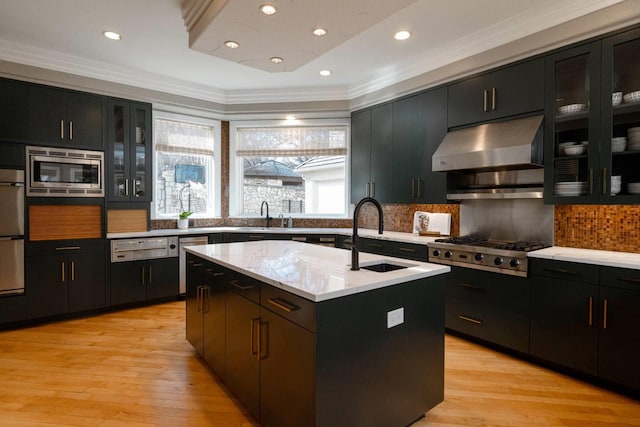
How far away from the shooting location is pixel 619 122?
271 centimetres

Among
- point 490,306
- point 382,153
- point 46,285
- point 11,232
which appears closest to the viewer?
point 490,306

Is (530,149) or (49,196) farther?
(49,196)

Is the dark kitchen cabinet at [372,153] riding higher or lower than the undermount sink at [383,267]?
higher

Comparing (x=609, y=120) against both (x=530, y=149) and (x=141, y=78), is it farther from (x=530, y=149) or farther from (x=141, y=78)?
(x=141, y=78)

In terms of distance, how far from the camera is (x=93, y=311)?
4.20 m

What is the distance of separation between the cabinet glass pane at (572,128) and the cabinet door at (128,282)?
177 inches

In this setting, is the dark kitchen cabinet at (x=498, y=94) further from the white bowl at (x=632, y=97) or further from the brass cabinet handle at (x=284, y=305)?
the brass cabinet handle at (x=284, y=305)

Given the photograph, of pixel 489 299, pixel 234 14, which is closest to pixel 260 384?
pixel 489 299

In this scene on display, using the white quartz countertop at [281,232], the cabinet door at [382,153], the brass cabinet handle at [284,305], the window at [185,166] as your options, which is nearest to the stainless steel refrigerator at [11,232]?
the white quartz countertop at [281,232]

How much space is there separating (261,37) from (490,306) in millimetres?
2978

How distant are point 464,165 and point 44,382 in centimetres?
389

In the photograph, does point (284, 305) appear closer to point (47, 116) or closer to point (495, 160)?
point (495, 160)

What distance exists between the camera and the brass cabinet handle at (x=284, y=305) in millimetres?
1692

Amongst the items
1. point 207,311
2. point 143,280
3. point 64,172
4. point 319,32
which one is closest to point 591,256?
point 319,32
